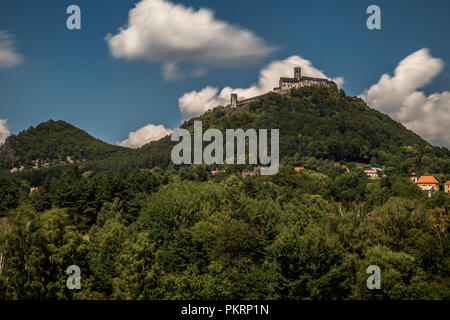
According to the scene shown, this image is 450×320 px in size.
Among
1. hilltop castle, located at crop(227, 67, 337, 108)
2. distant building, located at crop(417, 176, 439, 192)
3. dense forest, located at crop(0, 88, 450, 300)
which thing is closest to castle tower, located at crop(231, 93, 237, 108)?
hilltop castle, located at crop(227, 67, 337, 108)

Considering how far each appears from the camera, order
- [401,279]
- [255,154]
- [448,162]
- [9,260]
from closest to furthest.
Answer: [9,260], [401,279], [448,162], [255,154]

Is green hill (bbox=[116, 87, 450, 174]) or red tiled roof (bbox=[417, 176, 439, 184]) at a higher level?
green hill (bbox=[116, 87, 450, 174])

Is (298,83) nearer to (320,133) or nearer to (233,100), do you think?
(233,100)

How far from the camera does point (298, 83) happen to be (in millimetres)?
193500

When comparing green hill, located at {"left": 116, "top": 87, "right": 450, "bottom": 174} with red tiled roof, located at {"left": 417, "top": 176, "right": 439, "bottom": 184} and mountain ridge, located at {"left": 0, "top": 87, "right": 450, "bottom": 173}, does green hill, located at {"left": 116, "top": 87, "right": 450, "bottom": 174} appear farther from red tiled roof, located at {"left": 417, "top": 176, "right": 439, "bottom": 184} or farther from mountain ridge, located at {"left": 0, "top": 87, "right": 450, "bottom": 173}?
red tiled roof, located at {"left": 417, "top": 176, "right": 439, "bottom": 184}

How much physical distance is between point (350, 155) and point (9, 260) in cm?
12633

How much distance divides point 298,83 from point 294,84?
2107 millimetres

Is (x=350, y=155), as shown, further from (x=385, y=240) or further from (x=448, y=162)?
(x=385, y=240)

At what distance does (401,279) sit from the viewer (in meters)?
23.6

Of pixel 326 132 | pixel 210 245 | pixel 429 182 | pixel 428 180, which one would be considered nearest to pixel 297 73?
pixel 326 132

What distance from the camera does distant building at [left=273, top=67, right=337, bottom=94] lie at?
19125 centimetres

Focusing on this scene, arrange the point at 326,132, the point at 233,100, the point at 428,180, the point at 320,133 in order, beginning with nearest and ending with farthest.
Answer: the point at 428,180 < the point at 320,133 < the point at 326,132 < the point at 233,100

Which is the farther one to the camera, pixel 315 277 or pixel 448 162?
pixel 448 162
